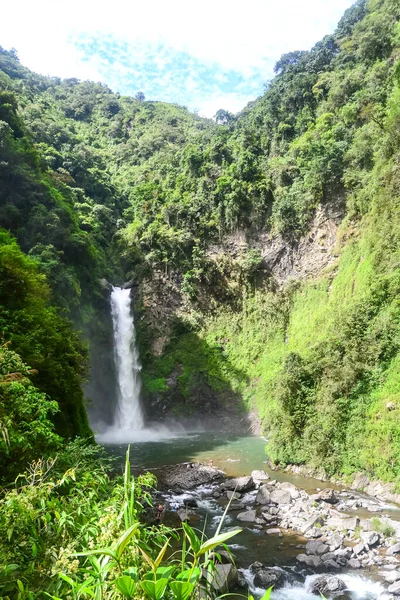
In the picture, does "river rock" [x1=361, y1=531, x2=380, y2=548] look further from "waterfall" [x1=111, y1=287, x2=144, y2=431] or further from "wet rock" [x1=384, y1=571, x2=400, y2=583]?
"waterfall" [x1=111, y1=287, x2=144, y2=431]

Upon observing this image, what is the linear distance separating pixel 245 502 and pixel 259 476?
3.10 m

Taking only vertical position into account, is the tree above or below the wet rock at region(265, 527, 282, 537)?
above

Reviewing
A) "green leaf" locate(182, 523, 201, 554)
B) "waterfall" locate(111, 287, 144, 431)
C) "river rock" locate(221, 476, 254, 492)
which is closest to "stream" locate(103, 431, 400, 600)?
"river rock" locate(221, 476, 254, 492)

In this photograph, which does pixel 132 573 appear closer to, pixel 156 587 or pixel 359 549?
pixel 156 587

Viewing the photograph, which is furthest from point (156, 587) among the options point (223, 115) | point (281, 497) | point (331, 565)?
point (223, 115)

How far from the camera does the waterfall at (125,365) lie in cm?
3156

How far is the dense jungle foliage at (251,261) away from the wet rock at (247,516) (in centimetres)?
462

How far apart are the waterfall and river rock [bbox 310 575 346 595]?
24.4 meters

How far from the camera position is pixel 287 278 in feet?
103

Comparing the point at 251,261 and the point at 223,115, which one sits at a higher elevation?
the point at 223,115

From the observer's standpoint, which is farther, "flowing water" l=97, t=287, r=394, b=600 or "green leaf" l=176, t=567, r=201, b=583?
"flowing water" l=97, t=287, r=394, b=600

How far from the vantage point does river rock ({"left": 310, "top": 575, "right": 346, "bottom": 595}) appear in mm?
8047

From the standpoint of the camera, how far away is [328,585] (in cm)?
814

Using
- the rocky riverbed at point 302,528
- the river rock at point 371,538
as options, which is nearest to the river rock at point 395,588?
the rocky riverbed at point 302,528
